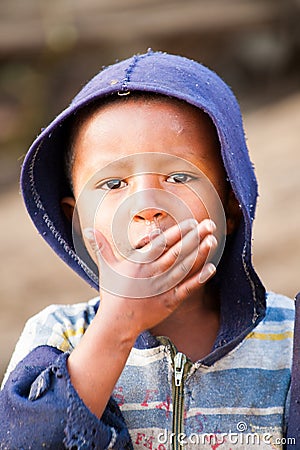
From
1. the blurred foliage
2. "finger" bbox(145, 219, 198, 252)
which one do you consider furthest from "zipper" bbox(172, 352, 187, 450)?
the blurred foliage

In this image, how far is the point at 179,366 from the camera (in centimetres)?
146

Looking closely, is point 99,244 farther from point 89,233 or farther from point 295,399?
point 295,399

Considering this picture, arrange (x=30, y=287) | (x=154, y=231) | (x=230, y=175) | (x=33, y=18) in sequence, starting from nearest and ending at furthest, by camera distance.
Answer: (x=154, y=231)
(x=230, y=175)
(x=30, y=287)
(x=33, y=18)

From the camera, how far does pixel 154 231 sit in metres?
1.32

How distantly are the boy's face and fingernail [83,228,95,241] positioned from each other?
0.5 inches

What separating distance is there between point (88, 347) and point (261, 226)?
11.3 feet

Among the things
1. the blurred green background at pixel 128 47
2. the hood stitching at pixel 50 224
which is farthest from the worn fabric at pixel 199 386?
the blurred green background at pixel 128 47

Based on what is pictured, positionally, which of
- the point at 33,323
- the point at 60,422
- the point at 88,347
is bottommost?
the point at 60,422

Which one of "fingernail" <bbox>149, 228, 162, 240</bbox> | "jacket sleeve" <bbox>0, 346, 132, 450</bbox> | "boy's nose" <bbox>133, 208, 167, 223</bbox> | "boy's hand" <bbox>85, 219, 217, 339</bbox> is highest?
"boy's nose" <bbox>133, 208, 167, 223</bbox>

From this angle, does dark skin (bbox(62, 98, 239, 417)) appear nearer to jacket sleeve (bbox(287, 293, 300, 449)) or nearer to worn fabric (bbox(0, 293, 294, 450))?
worn fabric (bbox(0, 293, 294, 450))

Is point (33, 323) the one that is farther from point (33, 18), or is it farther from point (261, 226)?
point (33, 18)

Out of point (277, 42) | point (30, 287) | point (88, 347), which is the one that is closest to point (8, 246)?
point (30, 287)

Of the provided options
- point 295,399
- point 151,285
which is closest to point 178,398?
point 295,399

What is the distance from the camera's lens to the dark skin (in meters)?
1.23
